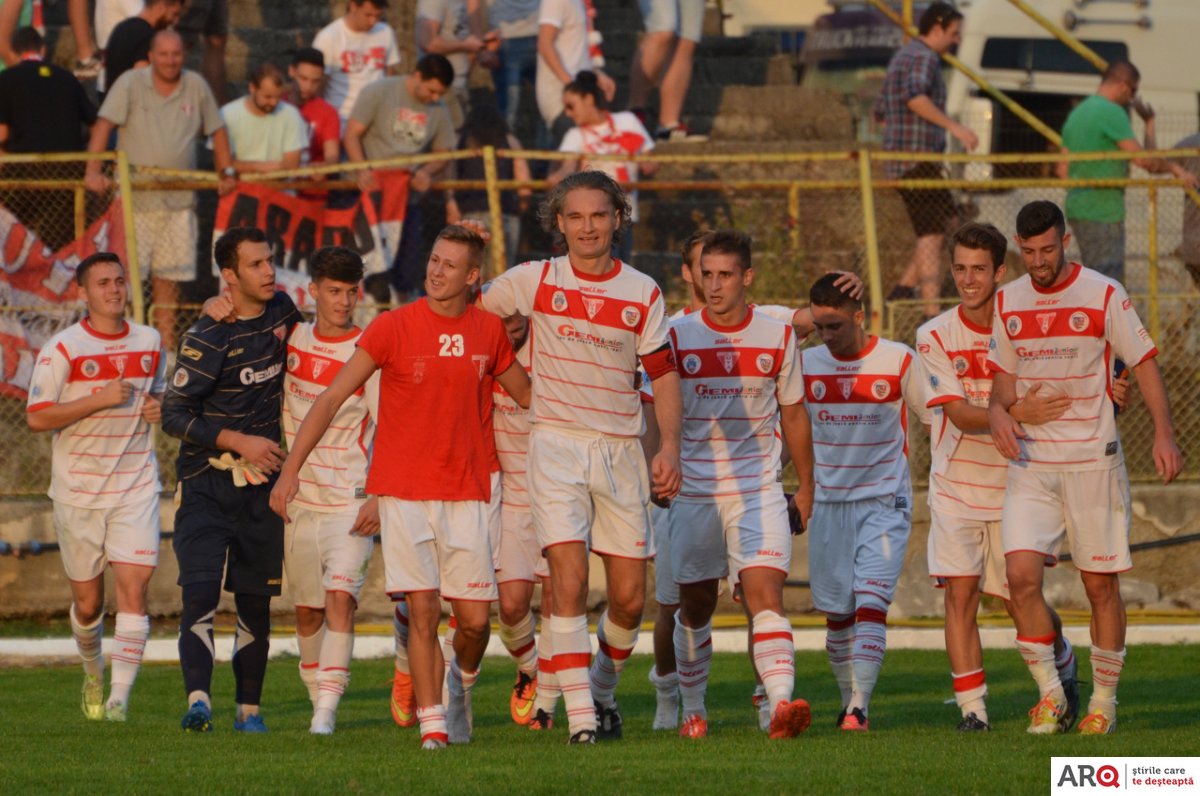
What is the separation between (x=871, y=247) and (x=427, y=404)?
268 inches

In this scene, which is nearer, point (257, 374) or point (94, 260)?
point (257, 374)

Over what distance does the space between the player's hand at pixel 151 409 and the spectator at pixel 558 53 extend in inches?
329

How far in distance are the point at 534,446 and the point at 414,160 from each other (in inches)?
260

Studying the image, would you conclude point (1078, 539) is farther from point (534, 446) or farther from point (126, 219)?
point (126, 219)

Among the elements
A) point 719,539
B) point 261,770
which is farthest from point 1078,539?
point 261,770

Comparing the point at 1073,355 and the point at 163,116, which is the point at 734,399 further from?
the point at 163,116

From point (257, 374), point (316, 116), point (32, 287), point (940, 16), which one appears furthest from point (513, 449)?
point (940, 16)

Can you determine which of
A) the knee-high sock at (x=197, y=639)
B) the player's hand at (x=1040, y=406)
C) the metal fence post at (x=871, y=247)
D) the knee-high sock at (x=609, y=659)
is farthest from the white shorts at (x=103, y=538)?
the metal fence post at (x=871, y=247)

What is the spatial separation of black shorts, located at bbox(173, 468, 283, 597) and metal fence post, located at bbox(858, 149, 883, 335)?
580 centimetres

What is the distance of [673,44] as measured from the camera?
19734mm

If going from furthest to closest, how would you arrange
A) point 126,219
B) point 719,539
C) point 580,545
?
point 126,219 → point 719,539 → point 580,545

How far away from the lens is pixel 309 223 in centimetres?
1561

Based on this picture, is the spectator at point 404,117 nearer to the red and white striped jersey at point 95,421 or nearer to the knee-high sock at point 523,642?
the red and white striped jersey at point 95,421

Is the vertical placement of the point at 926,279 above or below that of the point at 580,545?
above
